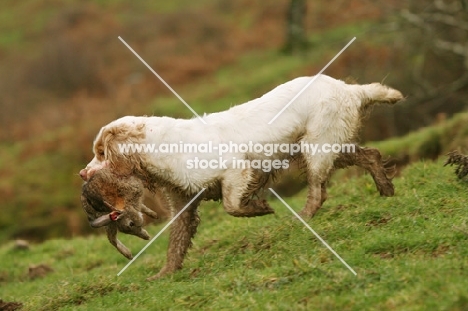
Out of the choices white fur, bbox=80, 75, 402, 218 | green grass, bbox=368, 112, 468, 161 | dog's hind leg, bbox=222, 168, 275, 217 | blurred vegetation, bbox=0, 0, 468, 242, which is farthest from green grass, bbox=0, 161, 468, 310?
blurred vegetation, bbox=0, 0, 468, 242

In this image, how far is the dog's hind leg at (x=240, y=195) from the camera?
320 inches

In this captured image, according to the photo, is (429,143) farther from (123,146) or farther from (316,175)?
(123,146)

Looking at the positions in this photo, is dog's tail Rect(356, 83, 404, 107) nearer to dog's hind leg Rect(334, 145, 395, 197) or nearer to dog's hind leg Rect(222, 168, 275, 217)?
dog's hind leg Rect(334, 145, 395, 197)

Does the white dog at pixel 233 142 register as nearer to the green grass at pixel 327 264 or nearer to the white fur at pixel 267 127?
the white fur at pixel 267 127

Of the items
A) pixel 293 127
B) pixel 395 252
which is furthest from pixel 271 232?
pixel 395 252

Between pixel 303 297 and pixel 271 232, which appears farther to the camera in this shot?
pixel 271 232

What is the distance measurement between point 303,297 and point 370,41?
18.9 metres

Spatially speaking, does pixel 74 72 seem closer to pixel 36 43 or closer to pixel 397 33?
pixel 36 43

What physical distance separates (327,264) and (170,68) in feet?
70.8

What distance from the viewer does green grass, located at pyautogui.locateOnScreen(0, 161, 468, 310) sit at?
21.1 ft

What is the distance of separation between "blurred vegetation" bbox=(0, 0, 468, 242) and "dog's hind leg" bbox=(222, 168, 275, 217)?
255 inches

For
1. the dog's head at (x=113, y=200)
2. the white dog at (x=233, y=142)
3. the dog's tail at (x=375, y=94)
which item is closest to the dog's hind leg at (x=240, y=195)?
the white dog at (x=233, y=142)

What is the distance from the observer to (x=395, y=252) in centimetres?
736

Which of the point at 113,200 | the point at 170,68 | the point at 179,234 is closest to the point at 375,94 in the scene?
the point at 179,234
